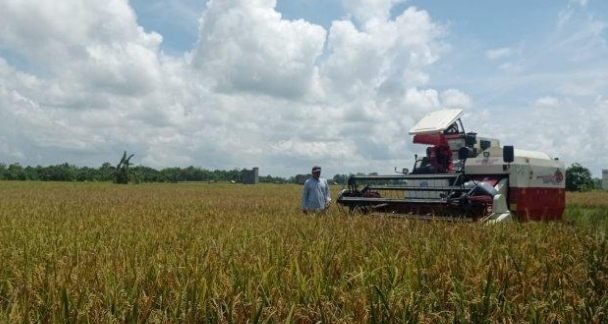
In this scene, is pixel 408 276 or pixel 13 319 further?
pixel 408 276

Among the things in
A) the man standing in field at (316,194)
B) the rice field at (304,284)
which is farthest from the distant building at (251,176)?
the rice field at (304,284)

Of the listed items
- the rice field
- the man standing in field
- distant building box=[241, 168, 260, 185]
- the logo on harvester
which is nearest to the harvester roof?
the logo on harvester

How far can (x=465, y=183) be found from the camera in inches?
386

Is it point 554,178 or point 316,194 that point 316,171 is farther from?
point 554,178

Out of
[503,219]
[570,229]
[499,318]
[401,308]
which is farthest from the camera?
[503,219]

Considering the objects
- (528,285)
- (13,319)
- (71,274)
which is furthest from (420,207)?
(13,319)

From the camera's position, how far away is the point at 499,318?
11.1 feet

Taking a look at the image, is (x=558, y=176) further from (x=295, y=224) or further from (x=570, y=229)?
(x=295, y=224)

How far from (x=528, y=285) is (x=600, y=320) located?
0.63 m

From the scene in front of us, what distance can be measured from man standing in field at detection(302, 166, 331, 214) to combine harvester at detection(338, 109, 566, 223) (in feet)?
1.38

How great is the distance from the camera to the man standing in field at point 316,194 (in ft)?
38.9

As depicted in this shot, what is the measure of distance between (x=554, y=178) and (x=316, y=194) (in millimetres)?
5393

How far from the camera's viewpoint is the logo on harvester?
10.7 m

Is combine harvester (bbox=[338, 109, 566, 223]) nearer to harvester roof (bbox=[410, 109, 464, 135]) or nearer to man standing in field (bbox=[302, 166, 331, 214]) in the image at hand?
harvester roof (bbox=[410, 109, 464, 135])
